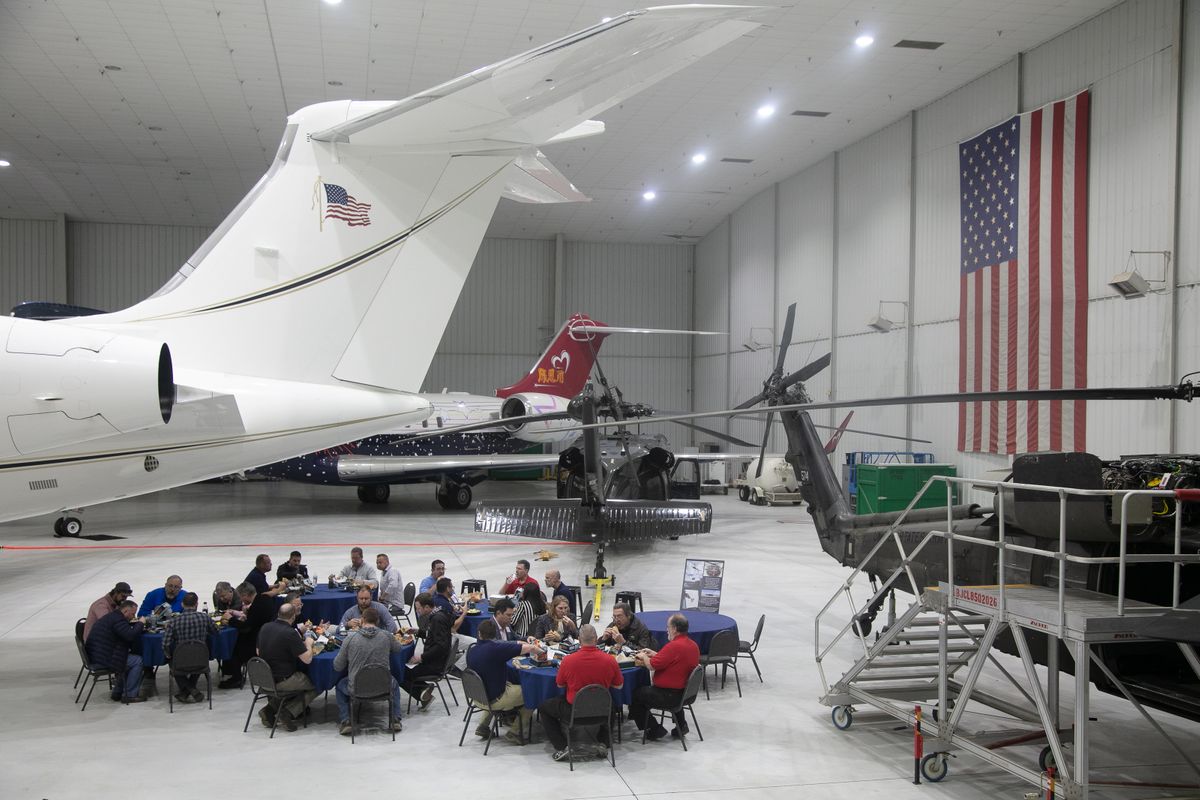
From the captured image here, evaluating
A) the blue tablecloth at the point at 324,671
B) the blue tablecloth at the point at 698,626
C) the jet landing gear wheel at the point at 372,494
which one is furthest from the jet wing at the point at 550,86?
the jet landing gear wheel at the point at 372,494

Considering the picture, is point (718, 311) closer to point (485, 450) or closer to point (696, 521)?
point (485, 450)

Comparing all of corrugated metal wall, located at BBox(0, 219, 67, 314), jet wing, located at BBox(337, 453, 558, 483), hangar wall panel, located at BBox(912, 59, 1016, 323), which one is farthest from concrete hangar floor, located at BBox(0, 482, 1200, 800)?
corrugated metal wall, located at BBox(0, 219, 67, 314)

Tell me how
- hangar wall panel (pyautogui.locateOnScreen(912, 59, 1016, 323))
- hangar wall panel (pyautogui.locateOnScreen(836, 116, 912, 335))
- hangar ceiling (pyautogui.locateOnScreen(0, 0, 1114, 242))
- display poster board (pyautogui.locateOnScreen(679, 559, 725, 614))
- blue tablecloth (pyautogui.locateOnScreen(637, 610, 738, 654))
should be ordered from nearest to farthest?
blue tablecloth (pyautogui.locateOnScreen(637, 610, 738, 654)) < display poster board (pyautogui.locateOnScreen(679, 559, 725, 614)) < hangar ceiling (pyautogui.locateOnScreen(0, 0, 1114, 242)) < hangar wall panel (pyautogui.locateOnScreen(912, 59, 1016, 323)) < hangar wall panel (pyautogui.locateOnScreen(836, 116, 912, 335))

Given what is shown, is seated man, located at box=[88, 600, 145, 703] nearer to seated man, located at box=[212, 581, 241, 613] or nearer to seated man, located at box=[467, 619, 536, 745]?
seated man, located at box=[212, 581, 241, 613]

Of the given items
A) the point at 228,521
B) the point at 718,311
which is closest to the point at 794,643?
the point at 228,521

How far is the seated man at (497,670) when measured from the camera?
757cm

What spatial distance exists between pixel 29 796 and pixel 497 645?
3.45m

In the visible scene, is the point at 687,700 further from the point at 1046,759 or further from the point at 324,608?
the point at 324,608

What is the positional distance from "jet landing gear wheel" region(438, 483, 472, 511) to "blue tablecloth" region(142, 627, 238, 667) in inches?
612

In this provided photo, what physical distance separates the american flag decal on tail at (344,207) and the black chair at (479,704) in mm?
3784

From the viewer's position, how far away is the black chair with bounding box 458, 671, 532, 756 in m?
7.47

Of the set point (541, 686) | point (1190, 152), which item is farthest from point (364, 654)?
point (1190, 152)

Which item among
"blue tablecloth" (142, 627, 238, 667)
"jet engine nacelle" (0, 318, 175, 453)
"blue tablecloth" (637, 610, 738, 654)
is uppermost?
"jet engine nacelle" (0, 318, 175, 453)

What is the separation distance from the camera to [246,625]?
9180 millimetres
